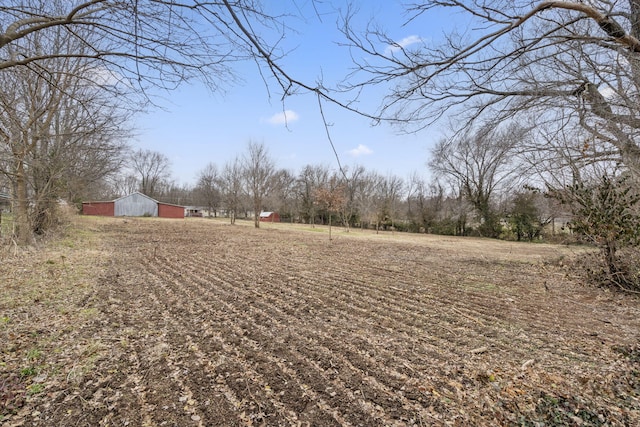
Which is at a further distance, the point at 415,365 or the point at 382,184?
the point at 382,184

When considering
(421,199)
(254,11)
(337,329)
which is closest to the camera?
(254,11)

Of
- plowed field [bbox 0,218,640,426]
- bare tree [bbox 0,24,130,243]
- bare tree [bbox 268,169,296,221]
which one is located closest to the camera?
plowed field [bbox 0,218,640,426]

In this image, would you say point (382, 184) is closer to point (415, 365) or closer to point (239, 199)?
point (239, 199)

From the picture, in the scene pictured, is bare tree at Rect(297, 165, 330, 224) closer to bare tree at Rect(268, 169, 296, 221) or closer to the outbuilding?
bare tree at Rect(268, 169, 296, 221)

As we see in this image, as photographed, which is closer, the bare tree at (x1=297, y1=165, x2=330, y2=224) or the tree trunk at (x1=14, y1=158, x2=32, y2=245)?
the tree trunk at (x1=14, y1=158, x2=32, y2=245)

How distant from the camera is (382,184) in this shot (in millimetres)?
44406

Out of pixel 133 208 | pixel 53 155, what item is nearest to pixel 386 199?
pixel 53 155

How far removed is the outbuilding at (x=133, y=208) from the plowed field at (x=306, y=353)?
140ft

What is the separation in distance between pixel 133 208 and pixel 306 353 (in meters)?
49.2

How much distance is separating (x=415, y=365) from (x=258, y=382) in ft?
5.20

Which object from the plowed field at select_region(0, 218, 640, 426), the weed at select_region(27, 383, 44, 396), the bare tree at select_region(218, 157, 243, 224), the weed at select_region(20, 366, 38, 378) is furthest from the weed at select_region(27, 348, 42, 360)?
the bare tree at select_region(218, 157, 243, 224)

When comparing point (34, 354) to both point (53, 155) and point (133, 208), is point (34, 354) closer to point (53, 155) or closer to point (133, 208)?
point (53, 155)

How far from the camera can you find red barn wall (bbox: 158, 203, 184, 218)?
46.9 metres

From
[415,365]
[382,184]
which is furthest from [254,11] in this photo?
[382,184]
